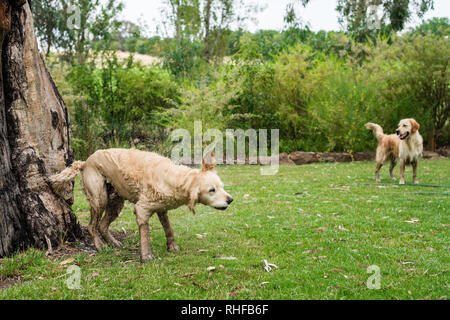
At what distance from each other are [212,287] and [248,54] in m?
12.7

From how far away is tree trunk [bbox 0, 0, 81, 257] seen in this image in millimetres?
4250

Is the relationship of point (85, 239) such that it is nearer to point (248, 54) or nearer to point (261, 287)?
point (261, 287)

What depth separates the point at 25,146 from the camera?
4438 millimetres

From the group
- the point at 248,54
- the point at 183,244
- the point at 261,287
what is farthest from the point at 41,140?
the point at 248,54

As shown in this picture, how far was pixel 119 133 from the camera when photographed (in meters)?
12.4

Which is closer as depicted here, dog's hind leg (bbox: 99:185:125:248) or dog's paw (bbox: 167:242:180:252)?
dog's paw (bbox: 167:242:180:252)

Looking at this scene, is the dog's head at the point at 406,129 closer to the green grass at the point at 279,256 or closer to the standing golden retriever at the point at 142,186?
the green grass at the point at 279,256

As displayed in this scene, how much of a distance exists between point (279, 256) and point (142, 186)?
172 centimetres

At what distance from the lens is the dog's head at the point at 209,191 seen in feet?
12.9

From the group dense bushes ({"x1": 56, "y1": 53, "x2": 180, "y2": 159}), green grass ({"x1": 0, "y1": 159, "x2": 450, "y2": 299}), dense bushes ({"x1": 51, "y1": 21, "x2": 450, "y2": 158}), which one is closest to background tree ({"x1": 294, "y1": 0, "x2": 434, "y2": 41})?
dense bushes ({"x1": 51, "y1": 21, "x2": 450, "y2": 158})

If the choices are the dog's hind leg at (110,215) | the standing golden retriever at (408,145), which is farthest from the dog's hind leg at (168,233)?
the standing golden retriever at (408,145)

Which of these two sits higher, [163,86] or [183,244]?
[163,86]

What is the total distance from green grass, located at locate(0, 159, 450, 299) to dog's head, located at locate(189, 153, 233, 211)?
69cm

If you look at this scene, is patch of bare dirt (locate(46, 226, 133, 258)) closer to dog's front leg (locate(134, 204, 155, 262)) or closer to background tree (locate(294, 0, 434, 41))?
dog's front leg (locate(134, 204, 155, 262))
